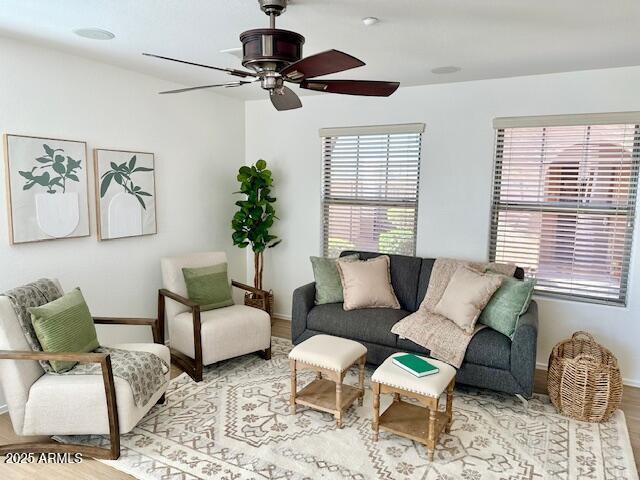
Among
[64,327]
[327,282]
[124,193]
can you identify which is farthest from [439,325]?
[124,193]

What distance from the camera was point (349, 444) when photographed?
266cm

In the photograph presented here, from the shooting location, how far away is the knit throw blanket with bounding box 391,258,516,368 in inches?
124

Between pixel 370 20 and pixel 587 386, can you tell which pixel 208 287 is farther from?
pixel 587 386

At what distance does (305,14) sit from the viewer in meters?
2.40

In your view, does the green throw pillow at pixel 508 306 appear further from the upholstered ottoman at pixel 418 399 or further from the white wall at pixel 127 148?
the white wall at pixel 127 148

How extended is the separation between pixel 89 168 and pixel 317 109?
231cm

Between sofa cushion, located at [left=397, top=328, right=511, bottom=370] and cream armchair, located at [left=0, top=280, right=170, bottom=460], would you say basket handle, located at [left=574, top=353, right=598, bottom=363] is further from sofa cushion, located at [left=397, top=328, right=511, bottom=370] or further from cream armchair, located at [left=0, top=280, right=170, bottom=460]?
cream armchair, located at [left=0, top=280, right=170, bottom=460]

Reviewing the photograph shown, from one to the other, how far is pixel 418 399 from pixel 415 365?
0.21 metres

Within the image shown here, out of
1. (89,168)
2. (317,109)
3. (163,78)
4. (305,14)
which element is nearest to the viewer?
(305,14)

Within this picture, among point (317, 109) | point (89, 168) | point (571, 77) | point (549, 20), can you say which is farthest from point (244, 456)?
point (571, 77)

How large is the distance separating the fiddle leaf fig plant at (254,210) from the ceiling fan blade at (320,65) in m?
2.65

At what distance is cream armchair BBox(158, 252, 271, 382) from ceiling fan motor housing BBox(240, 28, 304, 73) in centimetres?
206

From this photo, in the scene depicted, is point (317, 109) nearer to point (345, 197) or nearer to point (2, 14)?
point (345, 197)

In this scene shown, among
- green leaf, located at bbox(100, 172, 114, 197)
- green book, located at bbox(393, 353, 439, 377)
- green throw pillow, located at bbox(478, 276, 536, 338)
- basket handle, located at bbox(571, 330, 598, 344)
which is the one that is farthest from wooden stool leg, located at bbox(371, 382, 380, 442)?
green leaf, located at bbox(100, 172, 114, 197)
